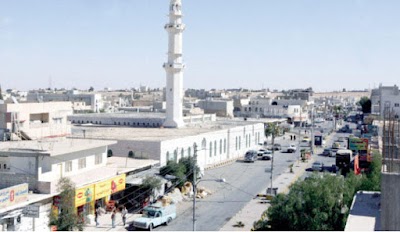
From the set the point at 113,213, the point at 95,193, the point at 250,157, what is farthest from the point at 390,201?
the point at 250,157

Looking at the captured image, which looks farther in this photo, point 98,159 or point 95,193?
point 98,159

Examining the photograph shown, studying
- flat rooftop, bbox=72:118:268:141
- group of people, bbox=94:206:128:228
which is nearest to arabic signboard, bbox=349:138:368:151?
flat rooftop, bbox=72:118:268:141

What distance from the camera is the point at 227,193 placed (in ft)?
83.4

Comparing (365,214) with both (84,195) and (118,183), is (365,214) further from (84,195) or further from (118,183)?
(118,183)

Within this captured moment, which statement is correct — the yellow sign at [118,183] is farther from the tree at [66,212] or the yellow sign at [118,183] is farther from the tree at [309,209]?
the tree at [309,209]

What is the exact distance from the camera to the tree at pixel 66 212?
15688 mm

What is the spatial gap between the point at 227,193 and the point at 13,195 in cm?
1218

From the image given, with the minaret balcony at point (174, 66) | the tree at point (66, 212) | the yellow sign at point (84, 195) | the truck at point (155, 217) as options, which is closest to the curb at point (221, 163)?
the minaret balcony at point (174, 66)

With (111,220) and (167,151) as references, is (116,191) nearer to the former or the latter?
(111,220)

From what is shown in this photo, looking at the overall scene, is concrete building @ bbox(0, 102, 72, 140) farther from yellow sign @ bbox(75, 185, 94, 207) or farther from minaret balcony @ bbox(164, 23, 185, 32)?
minaret balcony @ bbox(164, 23, 185, 32)

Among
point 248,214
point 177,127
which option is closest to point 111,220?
point 248,214

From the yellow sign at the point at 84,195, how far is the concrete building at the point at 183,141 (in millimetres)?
7670

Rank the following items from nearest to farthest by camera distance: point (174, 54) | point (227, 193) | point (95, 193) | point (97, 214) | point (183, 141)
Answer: point (95, 193) < point (97, 214) < point (227, 193) < point (183, 141) < point (174, 54)

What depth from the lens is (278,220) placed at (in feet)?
49.2
